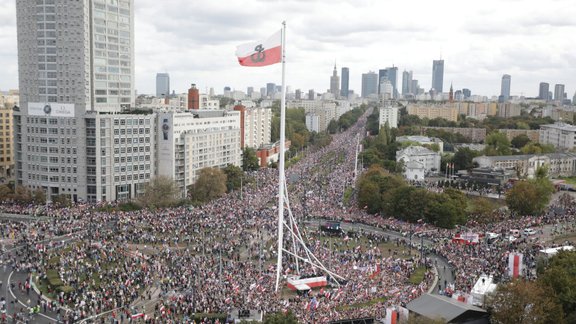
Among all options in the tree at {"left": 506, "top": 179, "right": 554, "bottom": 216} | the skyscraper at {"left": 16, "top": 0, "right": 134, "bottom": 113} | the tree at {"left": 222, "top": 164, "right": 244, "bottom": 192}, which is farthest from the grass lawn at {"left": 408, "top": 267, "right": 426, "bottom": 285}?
the skyscraper at {"left": 16, "top": 0, "right": 134, "bottom": 113}

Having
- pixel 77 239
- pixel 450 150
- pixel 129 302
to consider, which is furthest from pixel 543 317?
pixel 450 150

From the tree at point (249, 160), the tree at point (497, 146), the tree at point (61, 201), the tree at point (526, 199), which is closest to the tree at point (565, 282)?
the tree at point (526, 199)

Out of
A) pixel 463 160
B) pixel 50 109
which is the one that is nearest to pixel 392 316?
pixel 50 109

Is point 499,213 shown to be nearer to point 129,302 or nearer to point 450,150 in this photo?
point 129,302

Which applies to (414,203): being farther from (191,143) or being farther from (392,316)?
(191,143)

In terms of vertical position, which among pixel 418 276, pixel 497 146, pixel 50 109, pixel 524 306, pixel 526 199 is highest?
pixel 50 109

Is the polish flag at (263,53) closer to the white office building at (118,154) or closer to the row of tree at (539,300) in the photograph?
the row of tree at (539,300)
